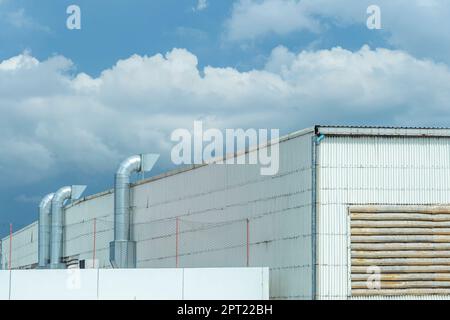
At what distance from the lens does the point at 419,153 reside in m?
47.6

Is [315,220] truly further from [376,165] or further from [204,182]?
[204,182]

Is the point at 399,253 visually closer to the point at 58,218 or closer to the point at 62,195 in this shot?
the point at 58,218

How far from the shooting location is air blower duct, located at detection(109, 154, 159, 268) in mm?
65250

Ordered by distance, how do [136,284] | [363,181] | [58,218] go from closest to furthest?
[363,181] → [136,284] → [58,218]

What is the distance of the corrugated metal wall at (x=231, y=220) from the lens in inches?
1860

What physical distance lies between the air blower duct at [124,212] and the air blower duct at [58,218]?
1577 cm

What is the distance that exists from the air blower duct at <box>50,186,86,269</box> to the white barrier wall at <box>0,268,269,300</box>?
35044 mm

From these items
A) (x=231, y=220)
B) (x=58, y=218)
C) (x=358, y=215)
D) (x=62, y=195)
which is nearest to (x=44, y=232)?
(x=58, y=218)

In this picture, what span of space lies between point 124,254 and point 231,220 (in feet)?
44.4

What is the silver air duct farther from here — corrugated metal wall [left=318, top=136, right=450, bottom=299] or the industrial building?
corrugated metal wall [left=318, top=136, right=450, bottom=299]

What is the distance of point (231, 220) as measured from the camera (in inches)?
2122

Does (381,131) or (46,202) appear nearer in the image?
(381,131)
